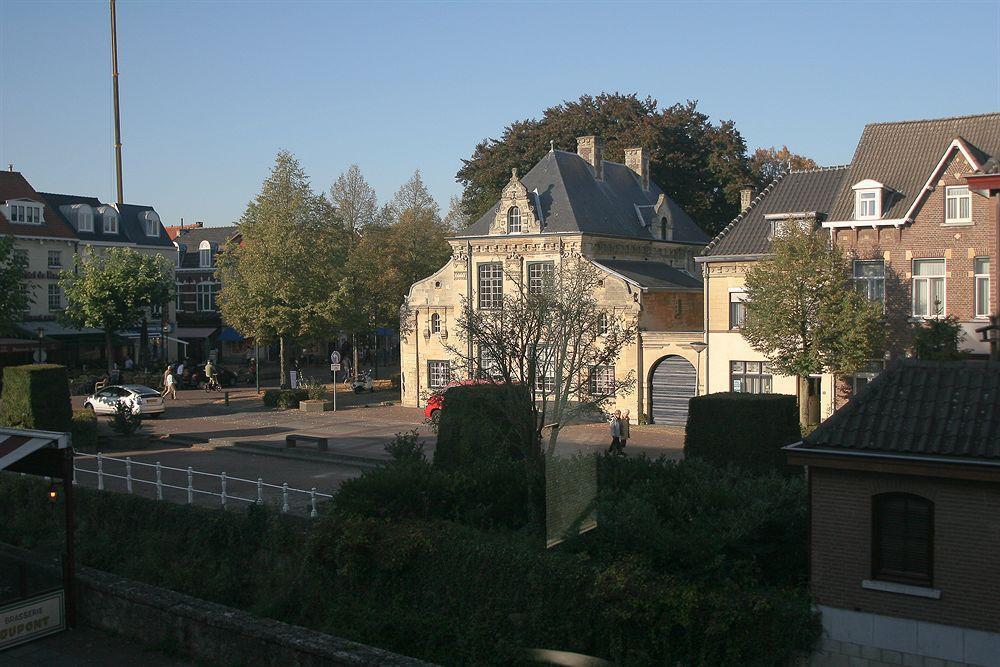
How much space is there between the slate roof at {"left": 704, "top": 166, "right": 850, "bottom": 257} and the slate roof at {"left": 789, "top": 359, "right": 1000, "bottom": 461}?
2074 cm

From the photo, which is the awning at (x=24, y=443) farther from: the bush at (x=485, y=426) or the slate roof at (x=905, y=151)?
the slate roof at (x=905, y=151)

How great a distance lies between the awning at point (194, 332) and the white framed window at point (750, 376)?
43.0 metres

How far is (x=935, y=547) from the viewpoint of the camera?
11.6 m

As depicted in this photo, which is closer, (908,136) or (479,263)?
(908,136)

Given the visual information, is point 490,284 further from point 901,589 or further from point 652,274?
point 901,589

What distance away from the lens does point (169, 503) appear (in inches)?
754

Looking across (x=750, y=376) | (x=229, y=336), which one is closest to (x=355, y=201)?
(x=229, y=336)

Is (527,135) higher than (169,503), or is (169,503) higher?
(527,135)

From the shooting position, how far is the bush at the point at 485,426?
17.2m

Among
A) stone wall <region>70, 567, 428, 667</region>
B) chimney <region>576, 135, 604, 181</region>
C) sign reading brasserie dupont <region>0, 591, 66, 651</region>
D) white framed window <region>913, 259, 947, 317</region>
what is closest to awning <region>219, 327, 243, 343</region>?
chimney <region>576, 135, 604, 181</region>

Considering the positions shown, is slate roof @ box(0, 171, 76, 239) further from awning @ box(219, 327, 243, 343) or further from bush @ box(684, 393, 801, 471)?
bush @ box(684, 393, 801, 471)

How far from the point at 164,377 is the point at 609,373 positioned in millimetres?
22227

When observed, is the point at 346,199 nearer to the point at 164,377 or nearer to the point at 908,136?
the point at 164,377

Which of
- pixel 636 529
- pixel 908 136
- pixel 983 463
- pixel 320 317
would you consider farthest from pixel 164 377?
pixel 983 463
